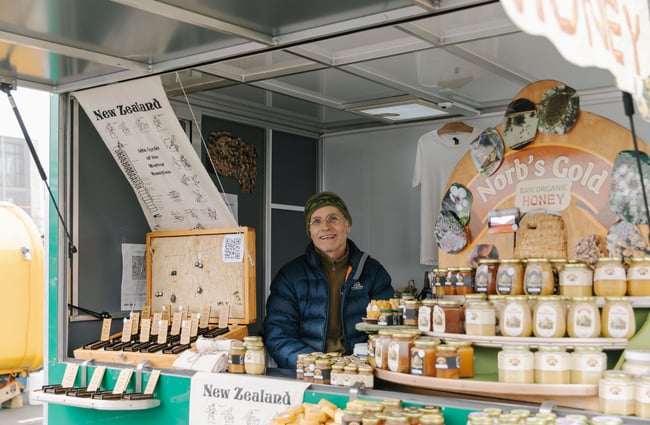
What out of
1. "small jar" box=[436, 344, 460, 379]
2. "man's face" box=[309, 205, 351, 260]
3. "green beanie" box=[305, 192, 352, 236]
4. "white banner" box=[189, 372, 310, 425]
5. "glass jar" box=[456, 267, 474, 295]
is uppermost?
"green beanie" box=[305, 192, 352, 236]

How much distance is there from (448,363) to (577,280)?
0.63 meters

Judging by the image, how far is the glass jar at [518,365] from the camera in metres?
2.89

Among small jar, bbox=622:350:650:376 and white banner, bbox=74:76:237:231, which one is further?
white banner, bbox=74:76:237:231

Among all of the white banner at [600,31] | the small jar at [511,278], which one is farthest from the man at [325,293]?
the white banner at [600,31]

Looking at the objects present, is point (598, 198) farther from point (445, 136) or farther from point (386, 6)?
point (445, 136)

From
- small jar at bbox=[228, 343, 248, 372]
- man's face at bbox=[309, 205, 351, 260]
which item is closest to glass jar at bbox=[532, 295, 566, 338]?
small jar at bbox=[228, 343, 248, 372]

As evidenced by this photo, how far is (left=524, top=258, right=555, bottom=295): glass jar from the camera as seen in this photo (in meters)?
3.14

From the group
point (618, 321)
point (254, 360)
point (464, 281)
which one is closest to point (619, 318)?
point (618, 321)

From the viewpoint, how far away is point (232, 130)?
5.88 meters

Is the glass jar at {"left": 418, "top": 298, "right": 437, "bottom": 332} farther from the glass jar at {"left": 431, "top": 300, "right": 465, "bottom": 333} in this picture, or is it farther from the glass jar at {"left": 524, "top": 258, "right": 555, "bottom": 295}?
the glass jar at {"left": 524, "top": 258, "right": 555, "bottom": 295}

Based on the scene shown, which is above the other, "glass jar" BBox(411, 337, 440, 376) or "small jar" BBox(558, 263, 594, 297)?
"small jar" BBox(558, 263, 594, 297)

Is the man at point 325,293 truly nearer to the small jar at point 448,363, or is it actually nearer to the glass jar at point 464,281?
the glass jar at point 464,281

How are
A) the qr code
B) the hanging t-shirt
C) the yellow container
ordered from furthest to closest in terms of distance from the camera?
the yellow container, the hanging t-shirt, the qr code

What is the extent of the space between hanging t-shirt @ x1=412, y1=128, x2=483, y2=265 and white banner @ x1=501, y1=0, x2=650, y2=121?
3.25m
